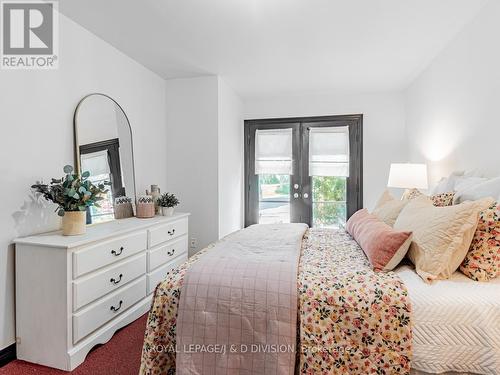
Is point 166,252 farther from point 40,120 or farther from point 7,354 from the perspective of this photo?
point 40,120

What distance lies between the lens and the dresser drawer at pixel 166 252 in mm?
2490

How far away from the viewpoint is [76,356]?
1740 mm

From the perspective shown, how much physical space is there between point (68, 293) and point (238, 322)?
115 cm

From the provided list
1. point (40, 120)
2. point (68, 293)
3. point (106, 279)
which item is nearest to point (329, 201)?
point (106, 279)

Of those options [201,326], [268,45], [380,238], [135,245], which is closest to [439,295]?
[380,238]

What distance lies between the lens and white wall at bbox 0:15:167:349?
69.9 inches

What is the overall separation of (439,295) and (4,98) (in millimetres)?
2676

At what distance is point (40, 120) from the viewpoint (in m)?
2.00

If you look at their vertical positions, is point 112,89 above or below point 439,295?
above

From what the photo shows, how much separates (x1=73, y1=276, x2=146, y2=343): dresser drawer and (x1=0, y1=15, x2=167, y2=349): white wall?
457 mm

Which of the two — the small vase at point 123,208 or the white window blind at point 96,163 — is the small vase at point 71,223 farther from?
the small vase at point 123,208

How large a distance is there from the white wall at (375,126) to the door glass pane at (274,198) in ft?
3.75

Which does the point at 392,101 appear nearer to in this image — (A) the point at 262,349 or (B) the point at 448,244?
(B) the point at 448,244

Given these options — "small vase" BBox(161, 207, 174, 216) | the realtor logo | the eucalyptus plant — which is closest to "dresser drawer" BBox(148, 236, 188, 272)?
"small vase" BBox(161, 207, 174, 216)
